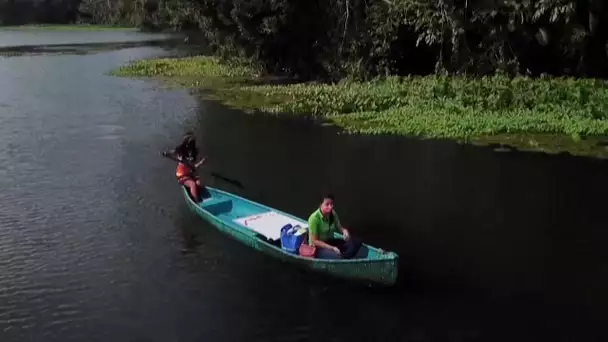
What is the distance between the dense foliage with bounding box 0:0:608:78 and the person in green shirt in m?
23.5

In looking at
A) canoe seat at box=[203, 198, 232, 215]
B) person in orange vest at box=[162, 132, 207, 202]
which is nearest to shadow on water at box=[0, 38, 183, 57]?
person in orange vest at box=[162, 132, 207, 202]

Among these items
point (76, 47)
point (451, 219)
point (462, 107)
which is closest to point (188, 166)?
point (451, 219)

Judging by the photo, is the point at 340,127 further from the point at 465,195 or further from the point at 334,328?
the point at 334,328

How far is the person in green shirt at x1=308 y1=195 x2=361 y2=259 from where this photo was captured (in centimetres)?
1412

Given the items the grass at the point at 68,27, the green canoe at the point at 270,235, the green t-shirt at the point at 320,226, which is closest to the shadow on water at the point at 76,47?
the grass at the point at 68,27

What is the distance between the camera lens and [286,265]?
595 inches

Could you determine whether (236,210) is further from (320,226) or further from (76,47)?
(76,47)

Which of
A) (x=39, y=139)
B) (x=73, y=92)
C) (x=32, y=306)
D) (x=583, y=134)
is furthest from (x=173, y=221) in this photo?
(x=73, y=92)

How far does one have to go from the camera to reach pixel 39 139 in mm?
28766

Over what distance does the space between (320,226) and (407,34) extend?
90.3ft

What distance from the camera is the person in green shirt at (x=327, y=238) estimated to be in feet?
46.3

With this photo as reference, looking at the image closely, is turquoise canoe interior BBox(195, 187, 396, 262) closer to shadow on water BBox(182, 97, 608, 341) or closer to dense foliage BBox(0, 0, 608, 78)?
shadow on water BBox(182, 97, 608, 341)

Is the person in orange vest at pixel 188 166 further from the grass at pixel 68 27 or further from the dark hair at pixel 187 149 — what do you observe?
the grass at pixel 68 27

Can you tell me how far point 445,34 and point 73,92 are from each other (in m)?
20.6
